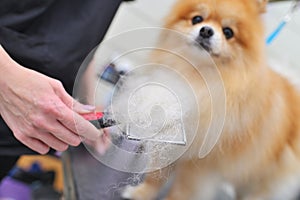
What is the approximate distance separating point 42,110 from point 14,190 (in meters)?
1.07

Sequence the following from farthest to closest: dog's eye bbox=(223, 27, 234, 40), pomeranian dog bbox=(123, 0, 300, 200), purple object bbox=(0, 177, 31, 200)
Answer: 1. purple object bbox=(0, 177, 31, 200)
2. dog's eye bbox=(223, 27, 234, 40)
3. pomeranian dog bbox=(123, 0, 300, 200)

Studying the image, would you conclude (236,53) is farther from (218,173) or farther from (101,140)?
(101,140)

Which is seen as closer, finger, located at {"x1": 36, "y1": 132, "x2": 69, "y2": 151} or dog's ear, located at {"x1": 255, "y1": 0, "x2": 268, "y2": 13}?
finger, located at {"x1": 36, "y1": 132, "x2": 69, "y2": 151}

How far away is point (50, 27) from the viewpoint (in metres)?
0.79

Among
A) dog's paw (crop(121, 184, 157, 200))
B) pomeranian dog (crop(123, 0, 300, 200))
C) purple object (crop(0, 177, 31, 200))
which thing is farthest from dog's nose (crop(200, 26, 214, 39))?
purple object (crop(0, 177, 31, 200))

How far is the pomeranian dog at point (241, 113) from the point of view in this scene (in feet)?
2.22

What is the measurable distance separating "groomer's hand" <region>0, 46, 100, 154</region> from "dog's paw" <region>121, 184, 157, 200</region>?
8 cm

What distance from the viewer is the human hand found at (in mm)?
536

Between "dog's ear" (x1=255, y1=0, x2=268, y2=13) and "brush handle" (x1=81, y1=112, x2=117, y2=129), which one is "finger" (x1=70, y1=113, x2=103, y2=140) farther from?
"dog's ear" (x1=255, y1=0, x2=268, y2=13)

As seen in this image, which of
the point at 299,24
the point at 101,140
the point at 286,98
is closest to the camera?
the point at 101,140

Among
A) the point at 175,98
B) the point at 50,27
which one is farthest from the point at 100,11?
the point at 175,98

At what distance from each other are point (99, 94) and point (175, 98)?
0.30 ft

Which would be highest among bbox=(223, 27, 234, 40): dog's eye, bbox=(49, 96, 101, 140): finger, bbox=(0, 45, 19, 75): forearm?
bbox=(0, 45, 19, 75): forearm

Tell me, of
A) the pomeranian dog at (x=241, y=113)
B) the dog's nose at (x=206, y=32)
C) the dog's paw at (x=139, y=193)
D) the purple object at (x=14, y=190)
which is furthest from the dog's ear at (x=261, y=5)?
the purple object at (x=14, y=190)
